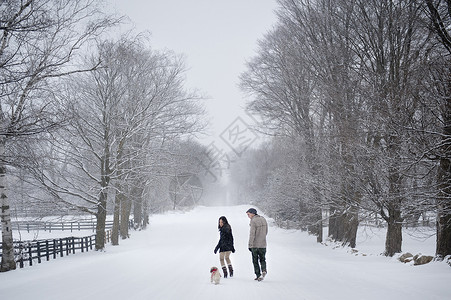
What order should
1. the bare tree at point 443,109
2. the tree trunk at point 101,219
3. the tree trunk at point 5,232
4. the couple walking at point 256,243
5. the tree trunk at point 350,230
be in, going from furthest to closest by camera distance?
the tree trunk at point 101,219
the tree trunk at point 350,230
the tree trunk at point 5,232
the couple walking at point 256,243
the bare tree at point 443,109

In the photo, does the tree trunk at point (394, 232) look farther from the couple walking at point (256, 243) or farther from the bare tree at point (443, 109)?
the couple walking at point (256, 243)

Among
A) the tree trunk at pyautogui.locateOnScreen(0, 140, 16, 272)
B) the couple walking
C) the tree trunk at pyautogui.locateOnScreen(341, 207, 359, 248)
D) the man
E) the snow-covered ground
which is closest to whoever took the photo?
the snow-covered ground

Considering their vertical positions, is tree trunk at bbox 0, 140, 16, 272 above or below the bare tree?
below

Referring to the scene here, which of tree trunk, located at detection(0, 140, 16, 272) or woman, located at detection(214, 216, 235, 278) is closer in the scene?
woman, located at detection(214, 216, 235, 278)

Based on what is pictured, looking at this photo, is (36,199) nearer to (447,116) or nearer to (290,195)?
(290,195)

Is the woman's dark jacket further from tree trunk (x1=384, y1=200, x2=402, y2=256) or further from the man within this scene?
tree trunk (x1=384, y1=200, x2=402, y2=256)

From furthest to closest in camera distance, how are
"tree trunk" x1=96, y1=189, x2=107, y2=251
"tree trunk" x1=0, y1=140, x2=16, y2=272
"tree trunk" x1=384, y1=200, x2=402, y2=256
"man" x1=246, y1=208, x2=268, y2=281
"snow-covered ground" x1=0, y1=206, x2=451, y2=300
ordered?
"tree trunk" x1=96, y1=189, x2=107, y2=251, "tree trunk" x1=384, y1=200, x2=402, y2=256, "tree trunk" x1=0, y1=140, x2=16, y2=272, "man" x1=246, y1=208, x2=268, y2=281, "snow-covered ground" x1=0, y1=206, x2=451, y2=300

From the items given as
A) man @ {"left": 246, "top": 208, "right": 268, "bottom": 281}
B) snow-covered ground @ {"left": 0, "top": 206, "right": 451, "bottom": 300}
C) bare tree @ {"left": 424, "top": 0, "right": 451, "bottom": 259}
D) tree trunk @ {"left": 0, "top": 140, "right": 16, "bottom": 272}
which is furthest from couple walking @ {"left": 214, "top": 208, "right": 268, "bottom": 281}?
tree trunk @ {"left": 0, "top": 140, "right": 16, "bottom": 272}

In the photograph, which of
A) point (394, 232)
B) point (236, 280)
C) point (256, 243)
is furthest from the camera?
point (394, 232)

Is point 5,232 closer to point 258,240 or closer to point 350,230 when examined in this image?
point 258,240

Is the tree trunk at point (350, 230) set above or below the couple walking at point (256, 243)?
below

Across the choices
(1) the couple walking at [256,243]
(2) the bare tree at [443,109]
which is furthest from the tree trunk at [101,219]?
(2) the bare tree at [443,109]

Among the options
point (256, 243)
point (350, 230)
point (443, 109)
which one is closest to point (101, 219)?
point (256, 243)

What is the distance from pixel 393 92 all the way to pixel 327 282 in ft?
20.6
